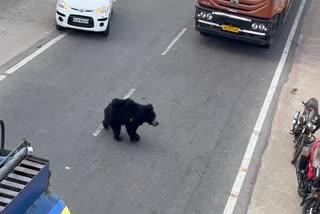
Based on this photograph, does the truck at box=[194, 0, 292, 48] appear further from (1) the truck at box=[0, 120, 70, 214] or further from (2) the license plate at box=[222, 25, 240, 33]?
(1) the truck at box=[0, 120, 70, 214]

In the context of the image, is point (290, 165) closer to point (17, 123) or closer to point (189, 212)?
point (189, 212)

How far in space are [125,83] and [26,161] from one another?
8.55 m

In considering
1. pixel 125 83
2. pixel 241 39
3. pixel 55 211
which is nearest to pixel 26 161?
pixel 55 211

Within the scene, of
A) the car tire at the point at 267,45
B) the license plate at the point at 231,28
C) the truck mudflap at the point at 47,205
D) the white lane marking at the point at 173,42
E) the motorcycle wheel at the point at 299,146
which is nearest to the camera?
the truck mudflap at the point at 47,205

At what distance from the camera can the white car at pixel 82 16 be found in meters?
16.0

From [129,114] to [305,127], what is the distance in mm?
3339

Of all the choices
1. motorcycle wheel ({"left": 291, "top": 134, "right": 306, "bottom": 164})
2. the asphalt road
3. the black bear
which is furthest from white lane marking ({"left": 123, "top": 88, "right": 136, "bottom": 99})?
motorcycle wheel ({"left": 291, "top": 134, "right": 306, "bottom": 164})

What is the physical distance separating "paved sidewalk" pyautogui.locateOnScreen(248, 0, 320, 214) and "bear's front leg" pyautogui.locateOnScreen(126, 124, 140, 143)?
7.97 feet

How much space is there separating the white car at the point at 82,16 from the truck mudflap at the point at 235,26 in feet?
8.64

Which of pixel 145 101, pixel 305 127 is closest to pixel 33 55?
pixel 145 101

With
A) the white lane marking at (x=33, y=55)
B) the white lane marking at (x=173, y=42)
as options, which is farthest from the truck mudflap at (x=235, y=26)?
the white lane marking at (x=33, y=55)

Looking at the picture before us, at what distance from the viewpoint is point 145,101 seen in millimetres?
12977

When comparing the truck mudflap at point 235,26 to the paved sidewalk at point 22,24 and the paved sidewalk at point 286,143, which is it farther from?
the paved sidewalk at point 22,24

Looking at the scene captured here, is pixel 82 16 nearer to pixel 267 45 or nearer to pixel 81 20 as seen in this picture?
pixel 81 20
